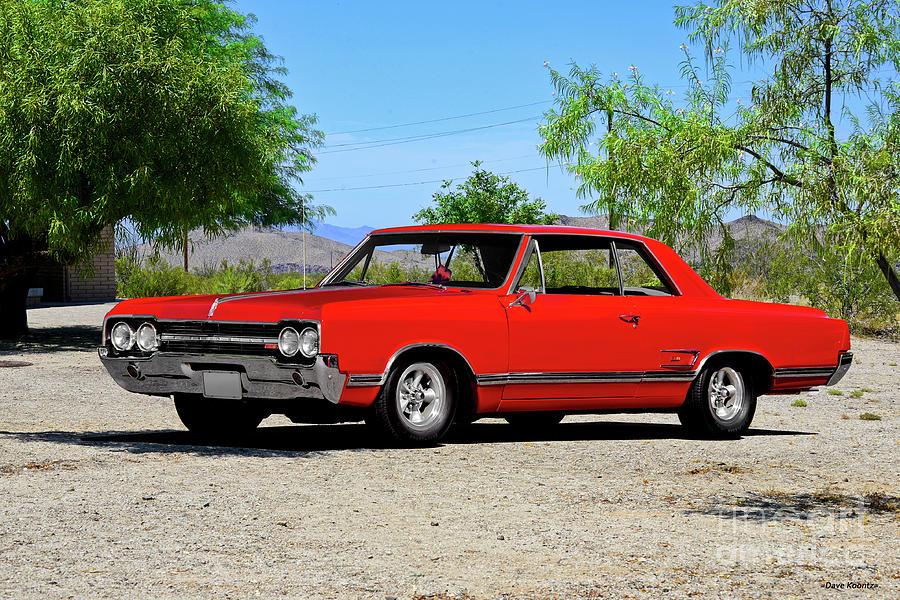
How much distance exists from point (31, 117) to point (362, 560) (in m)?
16.9

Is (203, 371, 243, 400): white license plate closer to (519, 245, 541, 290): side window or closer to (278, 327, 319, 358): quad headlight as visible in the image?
(278, 327, 319, 358): quad headlight

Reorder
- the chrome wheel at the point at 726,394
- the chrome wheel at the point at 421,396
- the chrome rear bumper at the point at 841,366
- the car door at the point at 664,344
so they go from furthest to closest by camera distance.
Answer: the chrome rear bumper at the point at 841,366 < the chrome wheel at the point at 726,394 < the car door at the point at 664,344 < the chrome wheel at the point at 421,396

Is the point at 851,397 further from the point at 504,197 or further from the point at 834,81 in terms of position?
the point at 504,197

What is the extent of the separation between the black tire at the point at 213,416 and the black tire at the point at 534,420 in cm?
261

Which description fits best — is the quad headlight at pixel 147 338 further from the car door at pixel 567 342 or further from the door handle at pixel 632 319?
the door handle at pixel 632 319

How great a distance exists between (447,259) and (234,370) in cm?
222

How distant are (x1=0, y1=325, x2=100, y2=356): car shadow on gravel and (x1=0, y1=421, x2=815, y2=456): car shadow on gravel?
12.4 metres

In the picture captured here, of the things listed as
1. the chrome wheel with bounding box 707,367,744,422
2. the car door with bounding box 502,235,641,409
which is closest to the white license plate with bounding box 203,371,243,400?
the car door with bounding box 502,235,641,409

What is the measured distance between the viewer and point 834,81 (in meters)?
18.3

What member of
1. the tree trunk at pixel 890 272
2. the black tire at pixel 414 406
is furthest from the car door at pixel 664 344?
the tree trunk at pixel 890 272

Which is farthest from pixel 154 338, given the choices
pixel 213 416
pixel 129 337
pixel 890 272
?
pixel 890 272

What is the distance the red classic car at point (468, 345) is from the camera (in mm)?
8867

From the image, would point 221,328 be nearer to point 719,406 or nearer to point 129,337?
point 129,337

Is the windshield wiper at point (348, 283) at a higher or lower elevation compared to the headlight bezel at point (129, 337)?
higher
